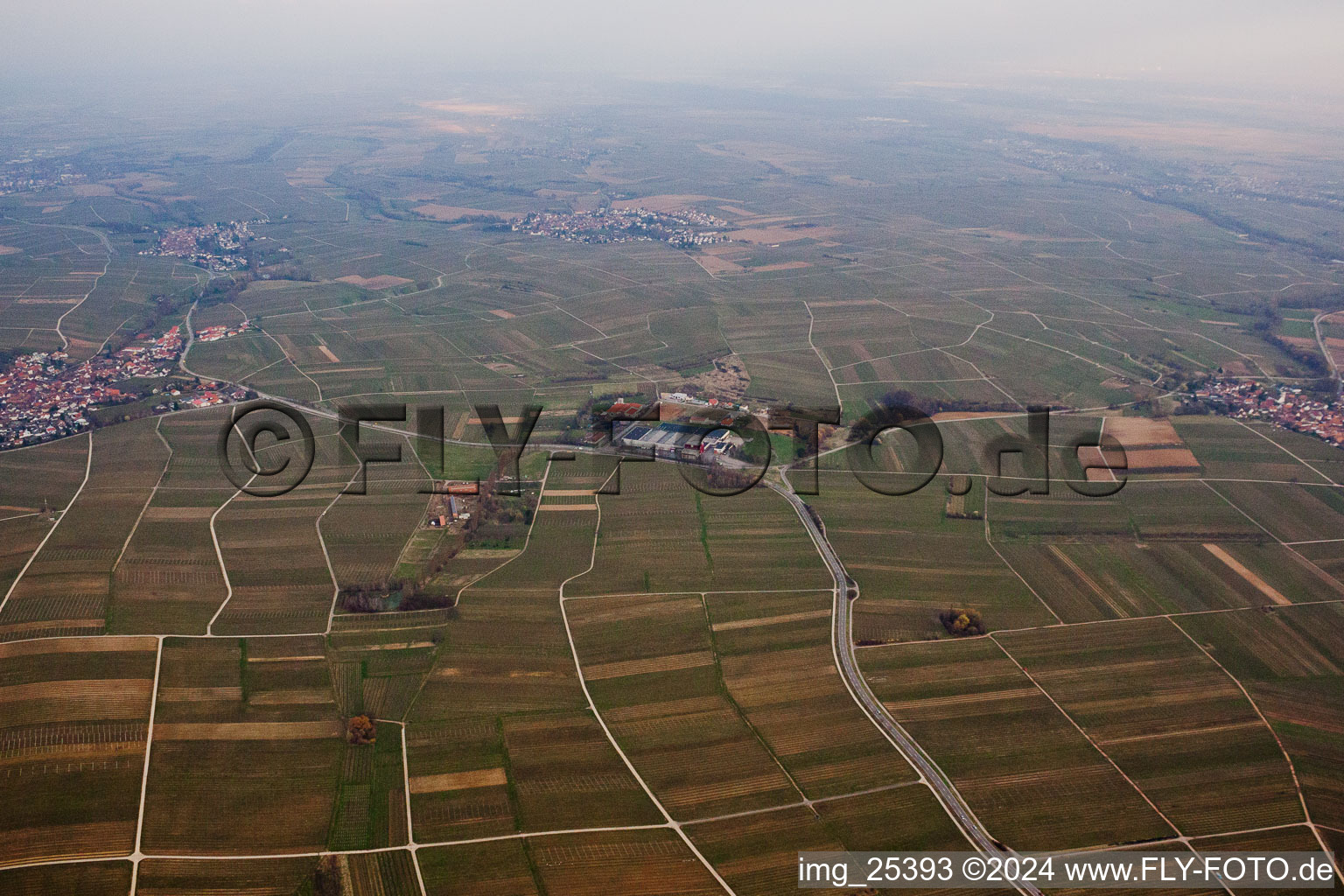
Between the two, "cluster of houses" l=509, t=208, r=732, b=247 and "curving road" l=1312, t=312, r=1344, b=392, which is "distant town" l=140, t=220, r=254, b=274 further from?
"curving road" l=1312, t=312, r=1344, b=392

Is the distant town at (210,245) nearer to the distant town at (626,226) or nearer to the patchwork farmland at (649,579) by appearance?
the patchwork farmland at (649,579)

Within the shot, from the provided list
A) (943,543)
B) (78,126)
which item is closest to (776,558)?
(943,543)

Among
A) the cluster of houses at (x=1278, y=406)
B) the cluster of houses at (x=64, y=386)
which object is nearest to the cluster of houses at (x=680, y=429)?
the cluster of houses at (x=64, y=386)

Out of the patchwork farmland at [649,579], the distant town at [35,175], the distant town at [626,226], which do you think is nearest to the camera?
the patchwork farmland at [649,579]

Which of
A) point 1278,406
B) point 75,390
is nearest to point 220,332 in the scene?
point 75,390

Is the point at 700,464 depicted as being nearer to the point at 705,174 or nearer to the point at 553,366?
the point at 553,366

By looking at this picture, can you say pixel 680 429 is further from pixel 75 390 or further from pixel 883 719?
pixel 75 390

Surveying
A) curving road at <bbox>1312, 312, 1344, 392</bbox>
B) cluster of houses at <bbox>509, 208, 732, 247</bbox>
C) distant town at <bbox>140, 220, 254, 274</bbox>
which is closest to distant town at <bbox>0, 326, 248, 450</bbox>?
distant town at <bbox>140, 220, 254, 274</bbox>
